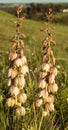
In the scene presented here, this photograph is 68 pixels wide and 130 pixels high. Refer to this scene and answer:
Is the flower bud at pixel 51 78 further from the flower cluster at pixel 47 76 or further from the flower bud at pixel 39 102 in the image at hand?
the flower bud at pixel 39 102

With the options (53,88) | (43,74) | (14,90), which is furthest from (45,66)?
(14,90)

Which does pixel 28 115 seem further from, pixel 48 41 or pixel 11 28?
pixel 11 28

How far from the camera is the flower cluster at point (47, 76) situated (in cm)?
443

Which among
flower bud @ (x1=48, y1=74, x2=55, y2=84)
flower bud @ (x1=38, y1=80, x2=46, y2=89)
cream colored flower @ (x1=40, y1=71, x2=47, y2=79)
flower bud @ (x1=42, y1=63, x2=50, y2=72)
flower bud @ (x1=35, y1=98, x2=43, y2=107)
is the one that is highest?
flower bud @ (x1=42, y1=63, x2=50, y2=72)

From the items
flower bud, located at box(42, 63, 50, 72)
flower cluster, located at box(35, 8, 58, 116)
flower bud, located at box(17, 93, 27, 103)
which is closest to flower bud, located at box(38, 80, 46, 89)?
flower cluster, located at box(35, 8, 58, 116)

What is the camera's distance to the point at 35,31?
26156 mm

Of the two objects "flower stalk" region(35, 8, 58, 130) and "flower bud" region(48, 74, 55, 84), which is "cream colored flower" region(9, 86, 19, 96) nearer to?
"flower stalk" region(35, 8, 58, 130)

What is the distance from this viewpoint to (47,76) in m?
4.64

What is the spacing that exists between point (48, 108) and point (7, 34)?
18709 millimetres

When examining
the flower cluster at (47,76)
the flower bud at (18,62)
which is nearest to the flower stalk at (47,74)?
the flower cluster at (47,76)

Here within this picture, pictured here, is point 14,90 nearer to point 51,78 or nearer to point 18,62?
point 18,62

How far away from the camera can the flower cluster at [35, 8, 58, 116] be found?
4430 millimetres

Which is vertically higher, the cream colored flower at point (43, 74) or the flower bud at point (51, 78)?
the cream colored flower at point (43, 74)

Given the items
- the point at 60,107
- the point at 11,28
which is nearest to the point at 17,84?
the point at 60,107
